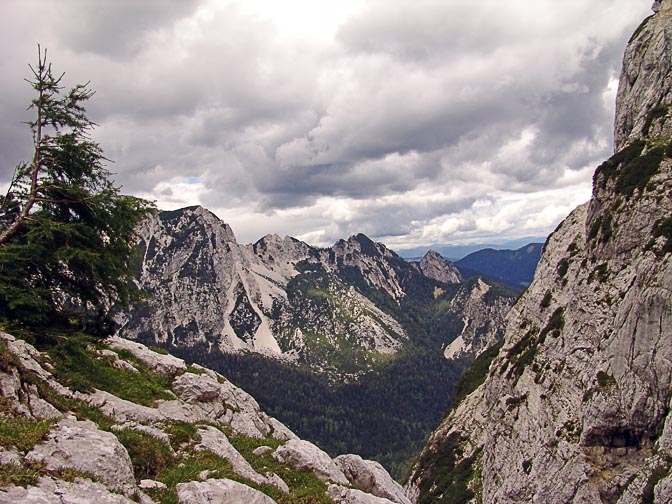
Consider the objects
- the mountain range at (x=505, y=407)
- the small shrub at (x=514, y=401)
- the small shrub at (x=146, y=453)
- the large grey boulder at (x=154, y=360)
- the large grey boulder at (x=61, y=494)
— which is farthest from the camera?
the small shrub at (x=514, y=401)

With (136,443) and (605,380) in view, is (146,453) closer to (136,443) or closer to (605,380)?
(136,443)

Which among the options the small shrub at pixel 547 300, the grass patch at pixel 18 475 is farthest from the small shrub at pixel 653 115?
the grass patch at pixel 18 475

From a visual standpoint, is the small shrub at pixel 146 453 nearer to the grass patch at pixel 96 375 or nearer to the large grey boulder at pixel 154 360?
the grass patch at pixel 96 375

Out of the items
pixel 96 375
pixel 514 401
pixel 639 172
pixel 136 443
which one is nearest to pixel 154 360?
pixel 96 375

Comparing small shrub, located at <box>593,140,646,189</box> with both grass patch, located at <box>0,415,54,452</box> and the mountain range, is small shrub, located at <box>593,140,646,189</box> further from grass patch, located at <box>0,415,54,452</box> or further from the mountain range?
grass patch, located at <box>0,415,54,452</box>

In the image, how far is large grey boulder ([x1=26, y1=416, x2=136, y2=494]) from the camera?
Answer: 10906mm

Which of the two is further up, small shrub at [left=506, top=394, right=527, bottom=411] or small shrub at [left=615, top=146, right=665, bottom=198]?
small shrub at [left=615, top=146, right=665, bottom=198]

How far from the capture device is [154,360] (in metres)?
27.3

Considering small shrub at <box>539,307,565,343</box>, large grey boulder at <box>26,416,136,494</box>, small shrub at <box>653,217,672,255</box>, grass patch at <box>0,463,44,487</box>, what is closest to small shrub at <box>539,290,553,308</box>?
small shrub at <box>539,307,565,343</box>

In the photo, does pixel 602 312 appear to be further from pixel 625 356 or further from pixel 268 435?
pixel 268 435

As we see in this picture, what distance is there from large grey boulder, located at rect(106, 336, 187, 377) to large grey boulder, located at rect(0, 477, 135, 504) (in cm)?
1752

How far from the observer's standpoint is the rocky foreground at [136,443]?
1042 centimetres

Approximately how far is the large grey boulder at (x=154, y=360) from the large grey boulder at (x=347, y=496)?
49.3 ft

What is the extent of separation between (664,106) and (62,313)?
101 metres
